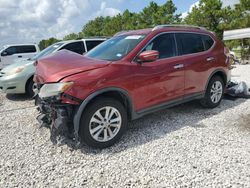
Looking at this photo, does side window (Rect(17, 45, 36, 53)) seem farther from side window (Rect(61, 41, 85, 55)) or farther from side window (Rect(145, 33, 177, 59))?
side window (Rect(145, 33, 177, 59))

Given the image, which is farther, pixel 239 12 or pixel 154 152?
pixel 239 12

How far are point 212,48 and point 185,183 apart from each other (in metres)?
3.37

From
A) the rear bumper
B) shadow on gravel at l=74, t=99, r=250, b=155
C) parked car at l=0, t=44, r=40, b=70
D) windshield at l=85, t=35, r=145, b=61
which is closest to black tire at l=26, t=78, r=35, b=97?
the rear bumper

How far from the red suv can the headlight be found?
1 cm

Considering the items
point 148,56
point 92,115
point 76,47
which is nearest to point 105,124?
point 92,115

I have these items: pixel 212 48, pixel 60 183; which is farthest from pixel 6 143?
pixel 212 48

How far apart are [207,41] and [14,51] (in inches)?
485

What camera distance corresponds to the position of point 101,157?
3.49 metres

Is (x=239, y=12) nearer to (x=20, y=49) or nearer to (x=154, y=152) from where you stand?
(x=20, y=49)

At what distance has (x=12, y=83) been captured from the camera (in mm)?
6469

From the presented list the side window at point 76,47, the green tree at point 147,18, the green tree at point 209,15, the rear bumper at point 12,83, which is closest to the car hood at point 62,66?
the rear bumper at point 12,83

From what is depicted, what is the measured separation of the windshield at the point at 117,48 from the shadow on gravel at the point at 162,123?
1.34 meters

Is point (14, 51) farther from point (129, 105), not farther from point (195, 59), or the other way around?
point (129, 105)

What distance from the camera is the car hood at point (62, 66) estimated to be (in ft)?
11.5
